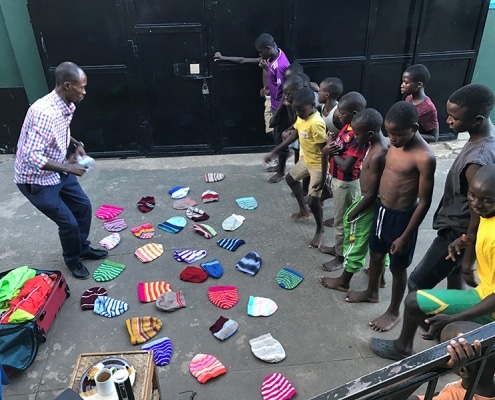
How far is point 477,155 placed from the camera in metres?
2.51

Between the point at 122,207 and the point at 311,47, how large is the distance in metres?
3.47

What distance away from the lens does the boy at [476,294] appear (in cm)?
223

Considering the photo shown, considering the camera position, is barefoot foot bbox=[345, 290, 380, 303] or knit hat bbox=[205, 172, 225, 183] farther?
knit hat bbox=[205, 172, 225, 183]

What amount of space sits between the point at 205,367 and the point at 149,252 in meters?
1.62

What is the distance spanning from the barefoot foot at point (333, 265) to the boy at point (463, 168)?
1.15m

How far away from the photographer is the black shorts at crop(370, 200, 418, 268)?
3041mm

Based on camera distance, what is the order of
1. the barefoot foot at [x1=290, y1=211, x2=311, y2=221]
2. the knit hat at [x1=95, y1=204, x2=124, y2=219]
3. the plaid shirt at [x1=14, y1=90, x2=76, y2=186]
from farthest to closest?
the knit hat at [x1=95, y1=204, x2=124, y2=219] < the barefoot foot at [x1=290, y1=211, x2=311, y2=221] < the plaid shirt at [x1=14, y1=90, x2=76, y2=186]

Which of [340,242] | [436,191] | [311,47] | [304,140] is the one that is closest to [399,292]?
[340,242]

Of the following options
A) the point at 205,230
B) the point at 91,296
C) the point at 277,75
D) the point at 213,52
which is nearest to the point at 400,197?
the point at 205,230

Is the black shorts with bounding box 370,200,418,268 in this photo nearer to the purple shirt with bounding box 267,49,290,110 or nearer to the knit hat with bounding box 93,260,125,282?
the knit hat with bounding box 93,260,125,282

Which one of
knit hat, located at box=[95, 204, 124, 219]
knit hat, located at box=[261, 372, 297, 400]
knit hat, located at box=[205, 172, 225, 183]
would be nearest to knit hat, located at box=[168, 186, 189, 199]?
knit hat, located at box=[205, 172, 225, 183]

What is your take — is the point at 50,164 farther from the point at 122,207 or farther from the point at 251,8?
the point at 251,8

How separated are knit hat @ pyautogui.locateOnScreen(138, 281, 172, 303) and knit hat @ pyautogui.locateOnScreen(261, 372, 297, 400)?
1.30 m

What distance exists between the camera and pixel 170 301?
3676mm
